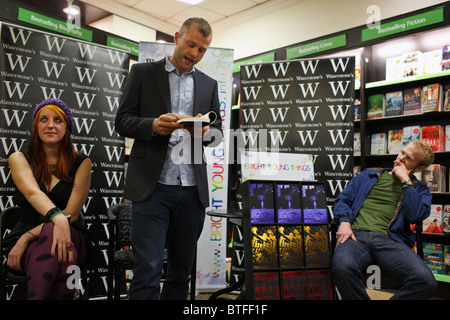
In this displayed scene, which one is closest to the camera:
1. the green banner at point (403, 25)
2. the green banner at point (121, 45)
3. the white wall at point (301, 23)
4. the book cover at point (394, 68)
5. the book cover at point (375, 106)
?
the green banner at point (403, 25)

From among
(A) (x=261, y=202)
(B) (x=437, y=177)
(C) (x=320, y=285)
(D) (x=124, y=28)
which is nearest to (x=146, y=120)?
(A) (x=261, y=202)

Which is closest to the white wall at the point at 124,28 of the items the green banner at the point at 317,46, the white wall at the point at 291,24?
the white wall at the point at 291,24

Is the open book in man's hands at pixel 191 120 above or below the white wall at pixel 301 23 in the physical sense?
below

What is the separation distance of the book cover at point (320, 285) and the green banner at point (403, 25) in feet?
10.1

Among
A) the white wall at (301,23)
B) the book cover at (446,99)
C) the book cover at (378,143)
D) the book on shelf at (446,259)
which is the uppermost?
the white wall at (301,23)

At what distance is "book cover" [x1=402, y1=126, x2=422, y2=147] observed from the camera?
4003mm

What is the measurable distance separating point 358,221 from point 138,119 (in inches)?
71.1

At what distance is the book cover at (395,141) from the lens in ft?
13.6

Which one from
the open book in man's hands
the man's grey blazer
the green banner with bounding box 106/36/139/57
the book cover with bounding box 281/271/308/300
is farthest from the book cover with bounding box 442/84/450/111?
the green banner with bounding box 106/36/139/57

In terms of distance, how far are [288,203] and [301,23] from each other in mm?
3887

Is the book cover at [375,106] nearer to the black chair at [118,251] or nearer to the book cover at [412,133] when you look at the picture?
the book cover at [412,133]

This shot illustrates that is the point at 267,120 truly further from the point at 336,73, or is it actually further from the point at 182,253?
the point at 182,253

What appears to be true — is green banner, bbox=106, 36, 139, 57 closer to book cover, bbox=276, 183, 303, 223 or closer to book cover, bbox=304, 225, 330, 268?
book cover, bbox=276, 183, 303, 223

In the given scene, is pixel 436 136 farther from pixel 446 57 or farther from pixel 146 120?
pixel 146 120
